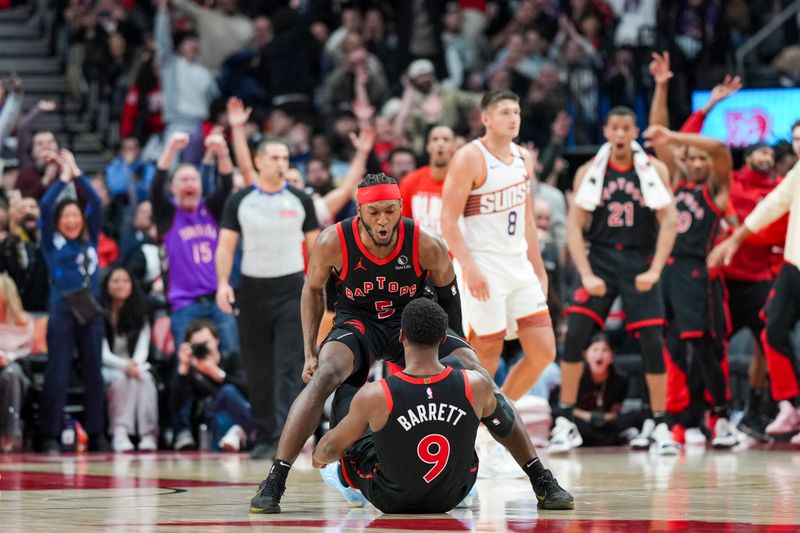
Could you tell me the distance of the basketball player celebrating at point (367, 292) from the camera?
6508 mm

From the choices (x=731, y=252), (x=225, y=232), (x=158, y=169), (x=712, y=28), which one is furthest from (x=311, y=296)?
(x=712, y=28)

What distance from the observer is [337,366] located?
21.6ft

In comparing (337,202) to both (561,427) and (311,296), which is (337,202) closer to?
(561,427)

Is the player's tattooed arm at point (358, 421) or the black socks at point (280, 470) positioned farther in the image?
the black socks at point (280, 470)

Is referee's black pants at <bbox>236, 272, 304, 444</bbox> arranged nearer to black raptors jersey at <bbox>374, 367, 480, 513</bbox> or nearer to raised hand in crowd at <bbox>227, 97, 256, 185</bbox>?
raised hand in crowd at <bbox>227, 97, 256, 185</bbox>

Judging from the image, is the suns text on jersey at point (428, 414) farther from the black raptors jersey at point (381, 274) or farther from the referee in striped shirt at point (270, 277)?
the referee in striped shirt at point (270, 277)

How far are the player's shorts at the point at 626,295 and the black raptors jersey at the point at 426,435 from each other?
15.4 ft

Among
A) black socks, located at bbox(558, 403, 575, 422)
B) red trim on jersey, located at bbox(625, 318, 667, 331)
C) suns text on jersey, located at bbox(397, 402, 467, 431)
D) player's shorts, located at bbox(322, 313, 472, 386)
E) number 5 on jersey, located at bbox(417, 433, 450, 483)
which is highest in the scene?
player's shorts, located at bbox(322, 313, 472, 386)

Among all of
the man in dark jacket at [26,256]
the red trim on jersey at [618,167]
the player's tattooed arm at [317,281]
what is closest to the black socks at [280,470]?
the player's tattooed arm at [317,281]

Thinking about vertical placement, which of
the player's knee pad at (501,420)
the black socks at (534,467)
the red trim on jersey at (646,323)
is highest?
the red trim on jersey at (646,323)

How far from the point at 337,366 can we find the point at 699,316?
5.47 m

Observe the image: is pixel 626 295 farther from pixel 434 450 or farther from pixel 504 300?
pixel 434 450

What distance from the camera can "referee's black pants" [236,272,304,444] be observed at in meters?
10.3

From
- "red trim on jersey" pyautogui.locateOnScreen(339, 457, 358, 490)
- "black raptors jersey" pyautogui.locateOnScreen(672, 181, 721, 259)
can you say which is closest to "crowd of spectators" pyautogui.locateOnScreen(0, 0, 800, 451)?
"black raptors jersey" pyautogui.locateOnScreen(672, 181, 721, 259)
